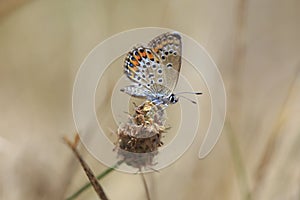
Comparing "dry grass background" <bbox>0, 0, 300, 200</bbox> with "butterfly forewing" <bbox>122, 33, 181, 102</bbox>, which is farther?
"dry grass background" <bbox>0, 0, 300, 200</bbox>

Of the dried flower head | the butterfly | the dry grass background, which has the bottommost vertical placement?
the dried flower head

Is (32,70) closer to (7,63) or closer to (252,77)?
(7,63)

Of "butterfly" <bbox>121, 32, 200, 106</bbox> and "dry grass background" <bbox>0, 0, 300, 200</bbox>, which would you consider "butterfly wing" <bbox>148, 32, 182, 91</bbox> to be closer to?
"butterfly" <bbox>121, 32, 200, 106</bbox>

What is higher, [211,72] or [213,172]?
[211,72]

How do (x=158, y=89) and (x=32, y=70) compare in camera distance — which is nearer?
(x=158, y=89)

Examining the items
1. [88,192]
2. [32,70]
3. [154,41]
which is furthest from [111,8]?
[154,41]

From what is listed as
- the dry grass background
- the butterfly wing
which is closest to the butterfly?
the butterfly wing

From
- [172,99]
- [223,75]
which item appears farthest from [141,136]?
[223,75]
